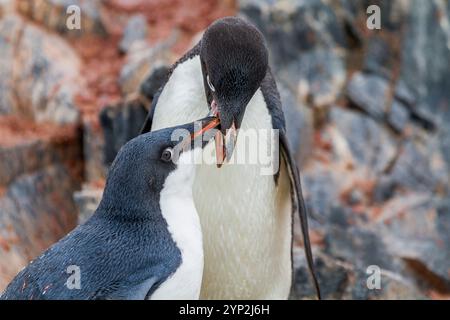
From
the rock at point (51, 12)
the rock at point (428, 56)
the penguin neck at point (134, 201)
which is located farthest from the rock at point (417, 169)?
the penguin neck at point (134, 201)

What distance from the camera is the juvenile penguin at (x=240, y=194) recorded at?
2961 millimetres

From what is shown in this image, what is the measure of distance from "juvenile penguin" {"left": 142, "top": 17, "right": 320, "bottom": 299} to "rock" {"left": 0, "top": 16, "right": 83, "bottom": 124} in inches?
110

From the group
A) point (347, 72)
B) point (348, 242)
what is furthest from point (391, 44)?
point (348, 242)

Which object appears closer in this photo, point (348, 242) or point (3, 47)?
point (348, 242)

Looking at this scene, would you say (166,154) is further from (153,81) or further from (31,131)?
(31,131)

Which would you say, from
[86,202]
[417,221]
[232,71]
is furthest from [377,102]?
[232,71]

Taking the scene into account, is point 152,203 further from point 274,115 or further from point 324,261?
point 324,261

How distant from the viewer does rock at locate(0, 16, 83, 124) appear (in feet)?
19.2

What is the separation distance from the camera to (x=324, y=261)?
3791mm

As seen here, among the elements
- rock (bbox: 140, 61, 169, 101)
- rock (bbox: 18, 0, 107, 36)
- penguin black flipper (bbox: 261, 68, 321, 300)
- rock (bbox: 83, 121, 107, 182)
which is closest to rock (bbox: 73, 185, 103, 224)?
rock (bbox: 140, 61, 169, 101)

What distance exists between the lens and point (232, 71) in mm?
2631

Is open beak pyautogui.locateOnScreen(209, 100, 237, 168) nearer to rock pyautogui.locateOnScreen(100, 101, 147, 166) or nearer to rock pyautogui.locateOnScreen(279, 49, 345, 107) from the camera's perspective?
rock pyautogui.locateOnScreen(100, 101, 147, 166)

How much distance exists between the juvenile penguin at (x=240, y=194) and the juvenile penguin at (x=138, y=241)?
378 mm

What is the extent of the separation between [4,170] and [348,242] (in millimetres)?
2362
